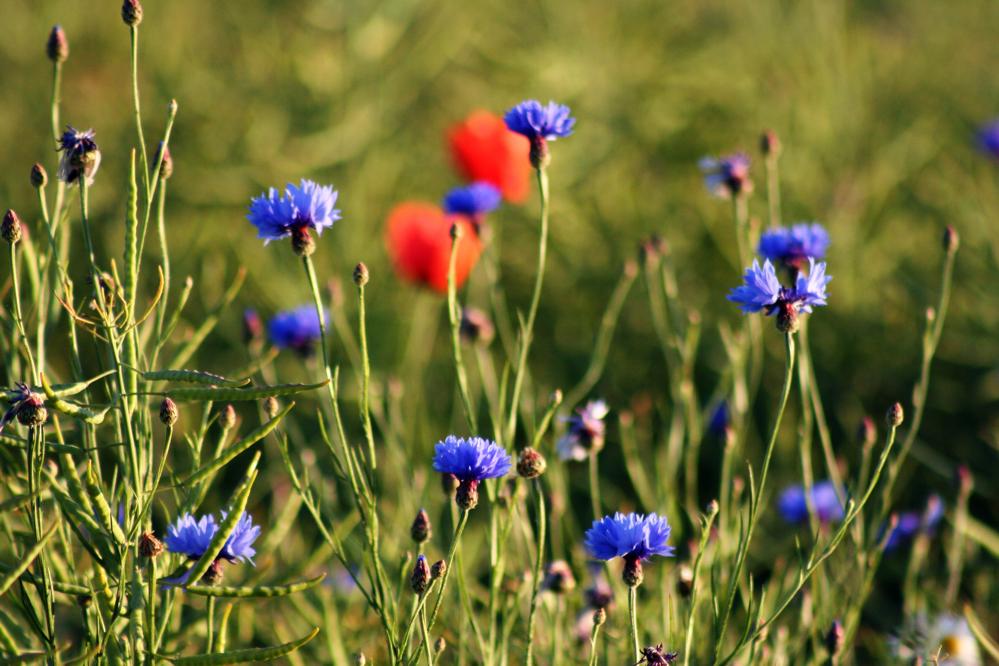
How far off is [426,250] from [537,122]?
2.93 ft

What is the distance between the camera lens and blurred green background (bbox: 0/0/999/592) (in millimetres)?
2012

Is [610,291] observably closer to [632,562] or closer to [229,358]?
[229,358]

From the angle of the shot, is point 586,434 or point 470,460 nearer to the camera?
point 470,460

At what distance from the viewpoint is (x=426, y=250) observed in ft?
6.12

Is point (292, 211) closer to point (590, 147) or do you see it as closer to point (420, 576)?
point (420, 576)

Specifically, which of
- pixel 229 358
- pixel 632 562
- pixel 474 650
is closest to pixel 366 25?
pixel 229 358

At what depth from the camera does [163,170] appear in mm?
956

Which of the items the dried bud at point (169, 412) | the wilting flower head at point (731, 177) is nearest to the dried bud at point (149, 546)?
the dried bud at point (169, 412)

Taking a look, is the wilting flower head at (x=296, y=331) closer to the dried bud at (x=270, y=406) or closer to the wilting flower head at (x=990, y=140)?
the dried bud at (x=270, y=406)

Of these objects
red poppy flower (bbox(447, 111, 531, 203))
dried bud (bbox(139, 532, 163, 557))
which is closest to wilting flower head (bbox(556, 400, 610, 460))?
dried bud (bbox(139, 532, 163, 557))

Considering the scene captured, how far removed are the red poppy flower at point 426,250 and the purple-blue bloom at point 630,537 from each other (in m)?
0.99

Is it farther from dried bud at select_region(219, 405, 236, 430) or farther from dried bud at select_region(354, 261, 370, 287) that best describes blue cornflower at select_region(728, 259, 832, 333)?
dried bud at select_region(219, 405, 236, 430)

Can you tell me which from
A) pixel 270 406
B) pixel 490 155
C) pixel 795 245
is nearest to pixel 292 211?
pixel 270 406

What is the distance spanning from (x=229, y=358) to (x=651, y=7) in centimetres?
158
